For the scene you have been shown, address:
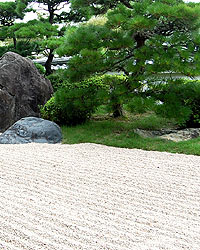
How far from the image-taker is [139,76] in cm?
445

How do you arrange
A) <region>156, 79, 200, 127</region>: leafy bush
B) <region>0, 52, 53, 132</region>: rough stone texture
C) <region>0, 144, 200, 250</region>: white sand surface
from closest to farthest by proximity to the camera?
1. <region>0, 144, 200, 250</region>: white sand surface
2. <region>156, 79, 200, 127</region>: leafy bush
3. <region>0, 52, 53, 132</region>: rough stone texture

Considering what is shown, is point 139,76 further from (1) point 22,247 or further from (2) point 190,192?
(1) point 22,247

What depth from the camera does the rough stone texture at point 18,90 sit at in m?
5.36

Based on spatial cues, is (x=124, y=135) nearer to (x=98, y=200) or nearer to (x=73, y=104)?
(x=73, y=104)

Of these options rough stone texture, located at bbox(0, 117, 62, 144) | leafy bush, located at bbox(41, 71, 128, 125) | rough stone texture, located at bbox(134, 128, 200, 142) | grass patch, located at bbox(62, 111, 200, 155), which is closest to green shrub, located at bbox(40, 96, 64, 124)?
leafy bush, located at bbox(41, 71, 128, 125)

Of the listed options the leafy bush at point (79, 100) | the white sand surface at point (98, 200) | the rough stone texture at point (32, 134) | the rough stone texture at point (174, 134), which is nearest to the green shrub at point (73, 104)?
the leafy bush at point (79, 100)

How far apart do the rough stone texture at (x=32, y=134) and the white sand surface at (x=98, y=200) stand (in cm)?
52

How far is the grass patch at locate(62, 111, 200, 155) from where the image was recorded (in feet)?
13.8

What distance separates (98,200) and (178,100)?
2.23m

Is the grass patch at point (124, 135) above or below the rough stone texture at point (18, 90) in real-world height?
below

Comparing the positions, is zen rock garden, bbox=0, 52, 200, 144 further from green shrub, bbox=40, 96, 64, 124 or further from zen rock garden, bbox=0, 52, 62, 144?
green shrub, bbox=40, 96, 64, 124

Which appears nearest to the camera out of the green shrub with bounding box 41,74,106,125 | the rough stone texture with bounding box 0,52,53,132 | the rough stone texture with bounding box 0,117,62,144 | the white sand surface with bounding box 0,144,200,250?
the white sand surface with bounding box 0,144,200,250

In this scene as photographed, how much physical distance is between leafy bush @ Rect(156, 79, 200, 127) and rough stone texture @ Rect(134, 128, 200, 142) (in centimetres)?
20

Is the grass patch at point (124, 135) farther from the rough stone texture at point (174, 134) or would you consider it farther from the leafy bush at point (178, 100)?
the leafy bush at point (178, 100)
